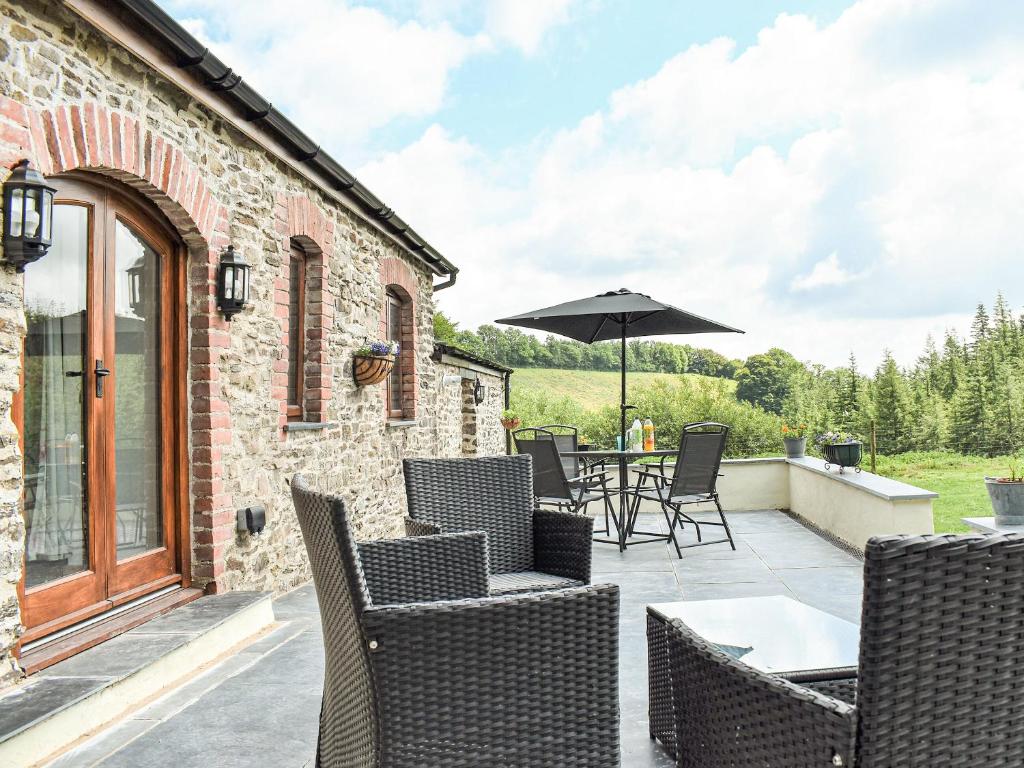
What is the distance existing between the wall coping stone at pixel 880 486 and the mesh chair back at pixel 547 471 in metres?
2.10

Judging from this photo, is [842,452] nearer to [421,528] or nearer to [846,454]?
[846,454]

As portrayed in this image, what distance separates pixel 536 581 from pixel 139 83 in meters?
2.70

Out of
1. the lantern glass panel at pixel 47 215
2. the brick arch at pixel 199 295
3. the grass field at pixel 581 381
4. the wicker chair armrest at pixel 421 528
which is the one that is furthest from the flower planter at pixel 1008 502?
the grass field at pixel 581 381

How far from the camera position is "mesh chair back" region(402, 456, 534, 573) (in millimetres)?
2928

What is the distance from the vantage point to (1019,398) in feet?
45.5

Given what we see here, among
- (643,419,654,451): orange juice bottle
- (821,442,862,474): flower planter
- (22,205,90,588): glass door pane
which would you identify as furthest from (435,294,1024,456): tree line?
(22,205,90,588): glass door pane

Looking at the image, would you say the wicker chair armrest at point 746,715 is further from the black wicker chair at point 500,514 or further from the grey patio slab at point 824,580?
the grey patio slab at point 824,580

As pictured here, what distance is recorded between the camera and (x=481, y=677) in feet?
4.63

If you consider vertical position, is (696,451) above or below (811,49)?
below

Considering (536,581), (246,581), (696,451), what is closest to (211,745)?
(536,581)

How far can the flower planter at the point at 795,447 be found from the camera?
7199mm

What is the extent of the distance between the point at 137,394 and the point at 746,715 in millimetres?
2972

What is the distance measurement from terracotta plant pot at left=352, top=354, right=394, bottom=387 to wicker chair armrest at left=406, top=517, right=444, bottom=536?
2823mm

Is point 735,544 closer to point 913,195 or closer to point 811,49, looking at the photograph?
A: point 811,49
